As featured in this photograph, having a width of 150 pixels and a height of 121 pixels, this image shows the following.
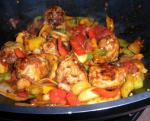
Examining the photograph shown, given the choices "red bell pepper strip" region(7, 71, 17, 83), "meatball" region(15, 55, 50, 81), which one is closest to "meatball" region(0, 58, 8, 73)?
"red bell pepper strip" region(7, 71, 17, 83)

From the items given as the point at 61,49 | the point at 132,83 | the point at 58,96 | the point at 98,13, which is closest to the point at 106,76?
the point at 132,83

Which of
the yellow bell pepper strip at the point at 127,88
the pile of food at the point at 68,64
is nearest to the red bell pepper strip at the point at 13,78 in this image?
the pile of food at the point at 68,64

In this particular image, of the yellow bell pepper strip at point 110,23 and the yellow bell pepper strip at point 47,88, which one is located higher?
the yellow bell pepper strip at point 110,23

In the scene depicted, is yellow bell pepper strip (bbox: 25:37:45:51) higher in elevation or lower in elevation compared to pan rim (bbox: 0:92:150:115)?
higher

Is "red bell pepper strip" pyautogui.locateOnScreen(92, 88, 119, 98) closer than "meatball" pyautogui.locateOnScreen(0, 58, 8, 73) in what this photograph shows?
Yes

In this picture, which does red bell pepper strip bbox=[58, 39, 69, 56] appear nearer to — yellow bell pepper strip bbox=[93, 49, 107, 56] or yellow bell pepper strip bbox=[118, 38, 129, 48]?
yellow bell pepper strip bbox=[93, 49, 107, 56]

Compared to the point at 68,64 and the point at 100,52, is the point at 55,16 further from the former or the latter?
the point at 68,64

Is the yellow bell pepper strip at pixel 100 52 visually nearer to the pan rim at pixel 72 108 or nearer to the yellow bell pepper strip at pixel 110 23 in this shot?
the yellow bell pepper strip at pixel 110 23

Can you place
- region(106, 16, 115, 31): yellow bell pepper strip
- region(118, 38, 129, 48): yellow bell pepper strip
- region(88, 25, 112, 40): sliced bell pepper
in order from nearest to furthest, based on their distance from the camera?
1. region(88, 25, 112, 40): sliced bell pepper
2. region(118, 38, 129, 48): yellow bell pepper strip
3. region(106, 16, 115, 31): yellow bell pepper strip
